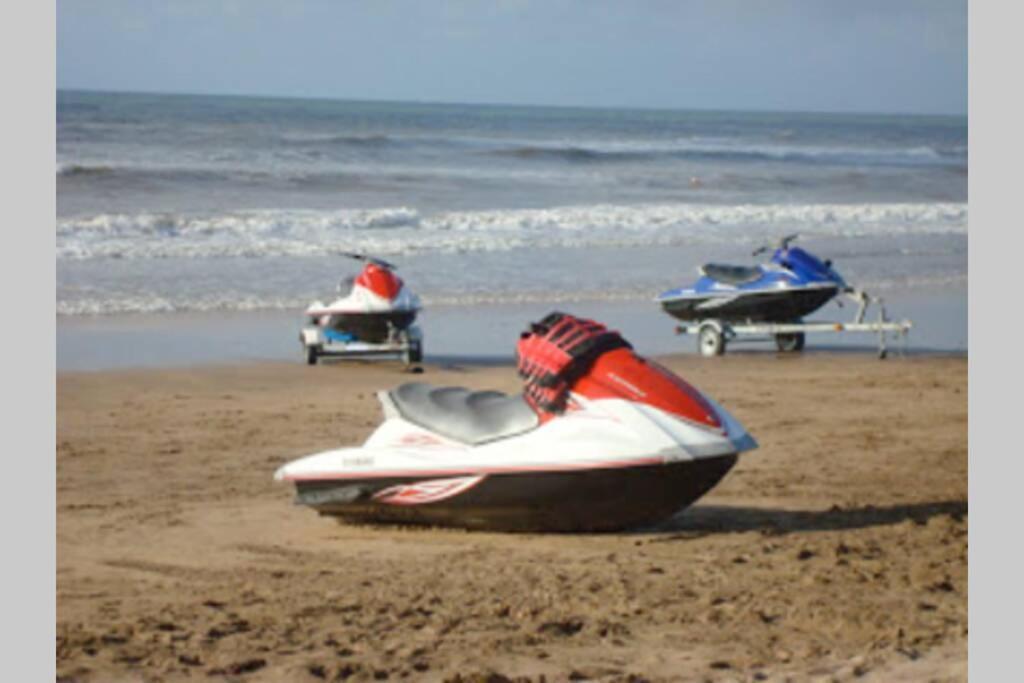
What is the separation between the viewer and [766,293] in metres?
15.2

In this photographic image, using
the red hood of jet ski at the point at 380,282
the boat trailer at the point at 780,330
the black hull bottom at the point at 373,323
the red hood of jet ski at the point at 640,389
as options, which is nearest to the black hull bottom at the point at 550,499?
the red hood of jet ski at the point at 640,389

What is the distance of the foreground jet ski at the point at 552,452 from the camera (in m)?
7.27

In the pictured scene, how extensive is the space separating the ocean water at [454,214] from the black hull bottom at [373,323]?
311cm

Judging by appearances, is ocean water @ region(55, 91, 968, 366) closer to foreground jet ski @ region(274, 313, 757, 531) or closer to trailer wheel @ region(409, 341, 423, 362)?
trailer wheel @ region(409, 341, 423, 362)

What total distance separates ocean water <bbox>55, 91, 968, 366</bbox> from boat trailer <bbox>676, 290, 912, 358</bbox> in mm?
2912

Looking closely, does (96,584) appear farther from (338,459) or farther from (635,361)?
(635,361)

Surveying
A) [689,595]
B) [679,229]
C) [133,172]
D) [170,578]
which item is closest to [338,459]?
[170,578]

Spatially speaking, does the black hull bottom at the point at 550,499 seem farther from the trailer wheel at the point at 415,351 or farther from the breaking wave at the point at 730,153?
the breaking wave at the point at 730,153

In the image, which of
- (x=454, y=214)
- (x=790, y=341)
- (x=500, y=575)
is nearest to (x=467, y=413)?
(x=500, y=575)

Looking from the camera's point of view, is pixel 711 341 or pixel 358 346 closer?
pixel 358 346

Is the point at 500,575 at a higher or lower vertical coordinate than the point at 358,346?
lower

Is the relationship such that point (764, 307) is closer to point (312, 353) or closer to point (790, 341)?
point (790, 341)

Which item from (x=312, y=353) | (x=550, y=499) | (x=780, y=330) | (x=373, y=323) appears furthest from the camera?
(x=780, y=330)

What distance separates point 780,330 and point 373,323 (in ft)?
Result: 12.4
